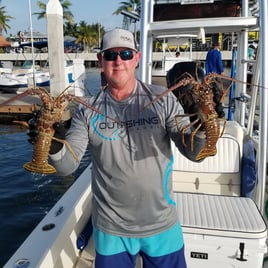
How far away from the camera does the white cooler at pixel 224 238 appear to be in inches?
99.6

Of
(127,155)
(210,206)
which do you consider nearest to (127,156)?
(127,155)

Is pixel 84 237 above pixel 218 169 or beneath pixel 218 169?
beneath

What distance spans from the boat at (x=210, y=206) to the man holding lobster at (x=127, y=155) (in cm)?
70

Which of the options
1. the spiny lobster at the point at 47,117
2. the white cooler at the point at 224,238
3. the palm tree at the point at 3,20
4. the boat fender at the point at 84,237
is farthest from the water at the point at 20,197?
the palm tree at the point at 3,20

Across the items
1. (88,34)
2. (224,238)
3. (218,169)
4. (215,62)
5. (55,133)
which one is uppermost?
(88,34)

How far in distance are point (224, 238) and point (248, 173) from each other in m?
1.25

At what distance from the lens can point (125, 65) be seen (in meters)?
1.95

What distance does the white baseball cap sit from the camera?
1.94 metres

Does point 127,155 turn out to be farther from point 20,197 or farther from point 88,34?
point 88,34

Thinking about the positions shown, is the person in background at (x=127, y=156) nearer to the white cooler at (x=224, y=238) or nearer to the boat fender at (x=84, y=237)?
the white cooler at (x=224, y=238)

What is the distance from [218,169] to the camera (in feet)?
12.4

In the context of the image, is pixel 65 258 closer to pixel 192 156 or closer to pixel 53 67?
pixel 192 156

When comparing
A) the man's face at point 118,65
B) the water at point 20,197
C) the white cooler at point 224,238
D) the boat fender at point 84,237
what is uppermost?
the man's face at point 118,65

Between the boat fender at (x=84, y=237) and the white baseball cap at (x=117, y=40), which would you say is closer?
the white baseball cap at (x=117, y=40)
